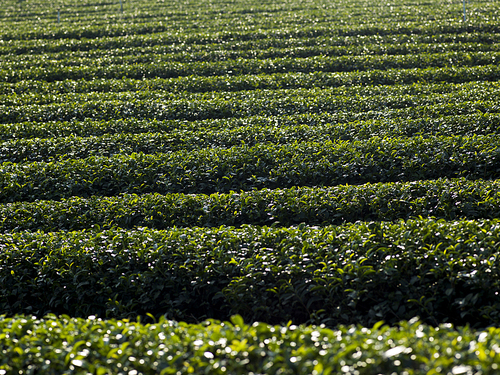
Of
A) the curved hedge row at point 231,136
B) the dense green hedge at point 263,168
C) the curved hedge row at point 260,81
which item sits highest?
the curved hedge row at point 260,81

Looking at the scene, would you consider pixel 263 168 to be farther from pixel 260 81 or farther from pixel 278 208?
pixel 260 81

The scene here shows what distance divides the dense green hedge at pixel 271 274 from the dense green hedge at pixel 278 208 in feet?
3.01

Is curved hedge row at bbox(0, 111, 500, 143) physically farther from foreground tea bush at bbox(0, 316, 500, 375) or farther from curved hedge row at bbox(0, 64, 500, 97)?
foreground tea bush at bbox(0, 316, 500, 375)

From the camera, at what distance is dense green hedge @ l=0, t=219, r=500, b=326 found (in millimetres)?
4883

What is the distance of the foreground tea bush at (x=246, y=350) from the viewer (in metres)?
3.06

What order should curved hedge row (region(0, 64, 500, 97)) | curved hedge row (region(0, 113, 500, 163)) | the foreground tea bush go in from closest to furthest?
the foreground tea bush → curved hedge row (region(0, 113, 500, 163)) → curved hedge row (region(0, 64, 500, 97))

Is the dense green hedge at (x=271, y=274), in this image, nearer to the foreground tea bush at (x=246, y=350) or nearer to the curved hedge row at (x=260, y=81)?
the foreground tea bush at (x=246, y=350)

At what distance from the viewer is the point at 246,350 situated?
3.34 meters

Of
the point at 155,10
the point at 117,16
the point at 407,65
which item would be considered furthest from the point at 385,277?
the point at 155,10

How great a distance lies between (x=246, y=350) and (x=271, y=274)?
1.85 m

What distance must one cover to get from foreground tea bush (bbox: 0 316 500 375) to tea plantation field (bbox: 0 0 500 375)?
0.06 feet

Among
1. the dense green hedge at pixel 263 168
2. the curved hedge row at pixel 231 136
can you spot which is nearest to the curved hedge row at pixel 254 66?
the curved hedge row at pixel 231 136

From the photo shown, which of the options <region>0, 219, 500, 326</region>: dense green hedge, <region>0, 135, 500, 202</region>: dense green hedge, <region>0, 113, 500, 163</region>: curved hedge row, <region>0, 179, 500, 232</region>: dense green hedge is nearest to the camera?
<region>0, 219, 500, 326</region>: dense green hedge

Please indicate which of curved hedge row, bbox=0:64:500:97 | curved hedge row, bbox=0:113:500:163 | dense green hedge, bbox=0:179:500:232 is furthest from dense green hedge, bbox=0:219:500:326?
curved hedge row, bbox=0:64:500:97
